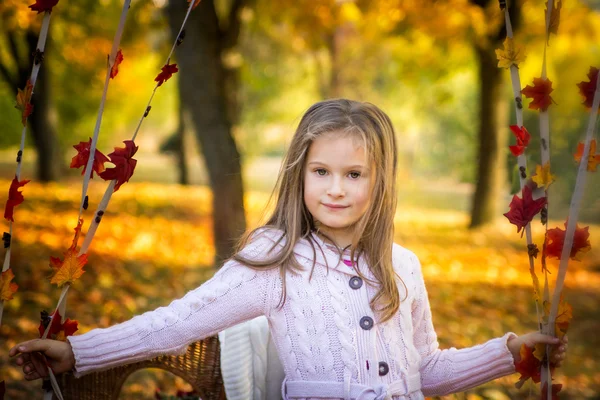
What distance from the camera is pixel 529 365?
177cm

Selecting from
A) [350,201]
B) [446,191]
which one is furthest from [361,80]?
[350,201]

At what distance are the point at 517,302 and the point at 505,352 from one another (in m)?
4.72

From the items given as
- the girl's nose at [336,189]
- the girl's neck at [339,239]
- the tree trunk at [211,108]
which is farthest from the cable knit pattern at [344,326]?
the tree trunk at [211,108]

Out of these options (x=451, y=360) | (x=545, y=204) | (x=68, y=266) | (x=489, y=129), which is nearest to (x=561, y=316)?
(x=545, y=204)

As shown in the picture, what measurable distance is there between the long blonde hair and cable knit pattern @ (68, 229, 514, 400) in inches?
1.6

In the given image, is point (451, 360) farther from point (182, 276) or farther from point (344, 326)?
point (182, 276)

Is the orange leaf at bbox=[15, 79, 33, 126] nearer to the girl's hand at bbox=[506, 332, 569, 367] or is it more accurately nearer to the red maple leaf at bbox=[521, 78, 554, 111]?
the red maple leaf at bbox=[521, 78, 554, 111]

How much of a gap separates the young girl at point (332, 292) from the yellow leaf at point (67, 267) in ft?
0.82

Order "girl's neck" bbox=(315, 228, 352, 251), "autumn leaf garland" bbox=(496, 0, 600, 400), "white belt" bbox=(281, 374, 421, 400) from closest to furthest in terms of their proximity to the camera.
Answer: "autumn leaf garland" bbox=(496, 0, 600, 400) → "white belt" bbox=(281, 374, 421, 400) → "girl's neck" bbox=(315, 228, 352, 251)

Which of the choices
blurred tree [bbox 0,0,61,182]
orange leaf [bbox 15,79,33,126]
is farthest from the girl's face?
blurred tree [bbox 0,0,61,182]

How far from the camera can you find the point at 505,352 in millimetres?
2055

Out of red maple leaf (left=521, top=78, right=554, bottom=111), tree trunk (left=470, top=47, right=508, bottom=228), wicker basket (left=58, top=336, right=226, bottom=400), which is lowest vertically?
wicker basket (left=58, top=336, right=226, bottom=400)

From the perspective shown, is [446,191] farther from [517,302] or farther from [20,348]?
[20,348]

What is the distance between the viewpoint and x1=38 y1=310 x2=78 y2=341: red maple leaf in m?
1.73
